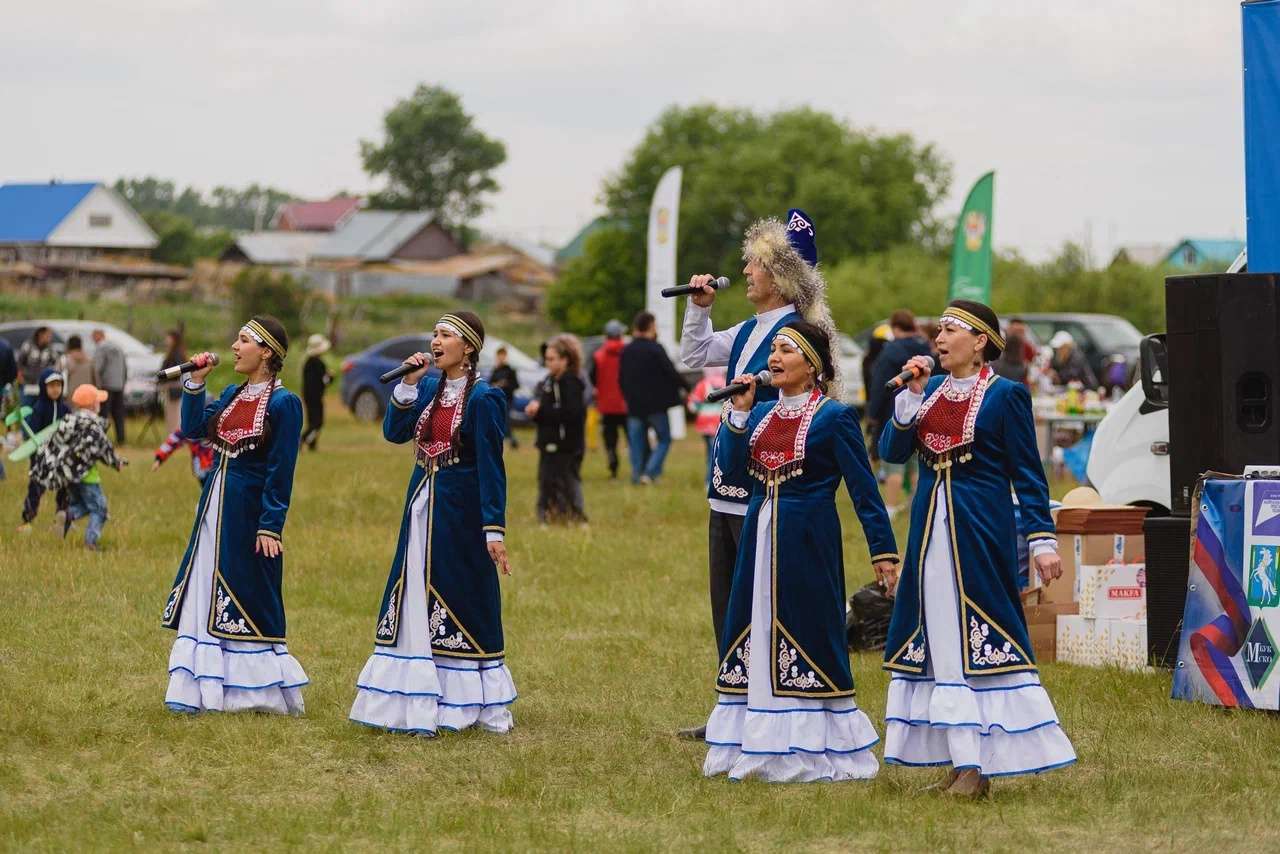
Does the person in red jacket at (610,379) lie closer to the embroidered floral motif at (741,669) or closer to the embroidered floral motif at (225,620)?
the embroidered floral motif at (225,620)

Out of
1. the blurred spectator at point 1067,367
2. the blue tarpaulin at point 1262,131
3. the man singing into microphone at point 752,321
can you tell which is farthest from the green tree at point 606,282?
the man singing into microphone at point 752,321

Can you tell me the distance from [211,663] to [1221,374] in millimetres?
5087

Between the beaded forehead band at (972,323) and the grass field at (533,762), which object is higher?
Result: the beaded forehead band at (972,323)

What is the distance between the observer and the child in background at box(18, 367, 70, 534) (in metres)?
14.8

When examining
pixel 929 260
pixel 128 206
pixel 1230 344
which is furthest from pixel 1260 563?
pixel 128 206

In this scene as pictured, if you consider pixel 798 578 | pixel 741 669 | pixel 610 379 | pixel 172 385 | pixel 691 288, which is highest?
pixel 172 385

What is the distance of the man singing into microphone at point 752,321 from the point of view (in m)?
7.57

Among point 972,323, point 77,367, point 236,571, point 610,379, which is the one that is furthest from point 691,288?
point 77,367

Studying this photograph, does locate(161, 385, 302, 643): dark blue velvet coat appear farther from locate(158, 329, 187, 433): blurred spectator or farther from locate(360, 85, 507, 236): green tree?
locate(360, 85, 507, 236): green tree

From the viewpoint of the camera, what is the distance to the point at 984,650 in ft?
21.9

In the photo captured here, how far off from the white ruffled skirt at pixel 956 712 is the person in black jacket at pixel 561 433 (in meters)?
10.0

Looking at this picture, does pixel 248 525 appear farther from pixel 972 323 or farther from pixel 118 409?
pixel 118 409

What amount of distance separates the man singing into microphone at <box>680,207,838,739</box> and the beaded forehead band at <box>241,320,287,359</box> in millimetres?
1971

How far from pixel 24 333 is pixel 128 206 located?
5286 cm
